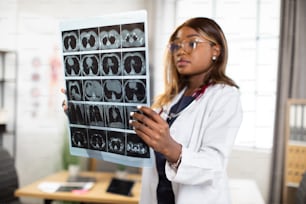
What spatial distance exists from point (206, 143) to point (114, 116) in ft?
0.58

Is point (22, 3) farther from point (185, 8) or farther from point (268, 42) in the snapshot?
point (268, 42)

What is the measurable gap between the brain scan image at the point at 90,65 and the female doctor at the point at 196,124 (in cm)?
14

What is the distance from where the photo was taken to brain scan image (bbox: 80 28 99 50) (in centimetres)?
50

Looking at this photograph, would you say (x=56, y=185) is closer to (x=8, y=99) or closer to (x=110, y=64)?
(x=8, y=99)

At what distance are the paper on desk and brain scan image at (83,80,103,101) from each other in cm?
66

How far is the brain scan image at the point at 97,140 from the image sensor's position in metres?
0.55

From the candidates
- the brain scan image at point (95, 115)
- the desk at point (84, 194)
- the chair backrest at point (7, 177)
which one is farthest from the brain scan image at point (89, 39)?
the desk at point (84, 194)

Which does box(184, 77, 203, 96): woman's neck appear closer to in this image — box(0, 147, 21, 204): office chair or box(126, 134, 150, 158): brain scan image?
box(126, 134, 150, 158): brain scan image

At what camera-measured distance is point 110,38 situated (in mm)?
480

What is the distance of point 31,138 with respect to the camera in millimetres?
917

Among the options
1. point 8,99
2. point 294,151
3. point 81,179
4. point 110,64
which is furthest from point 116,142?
point 81,179

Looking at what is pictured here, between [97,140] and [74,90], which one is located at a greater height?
[74,90]

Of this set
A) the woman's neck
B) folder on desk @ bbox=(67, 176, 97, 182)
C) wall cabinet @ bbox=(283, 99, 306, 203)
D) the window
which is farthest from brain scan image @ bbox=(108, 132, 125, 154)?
folder on desk @ bbox=(67, 176, 97, 182)

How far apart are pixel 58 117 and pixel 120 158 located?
1.67 feet
